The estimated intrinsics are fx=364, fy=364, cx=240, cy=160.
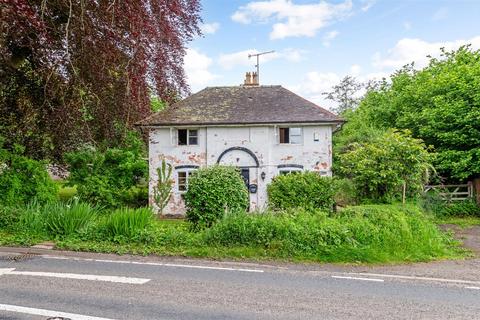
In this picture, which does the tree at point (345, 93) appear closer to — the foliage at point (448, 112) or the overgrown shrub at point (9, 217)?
the foliage at point (448, 112)

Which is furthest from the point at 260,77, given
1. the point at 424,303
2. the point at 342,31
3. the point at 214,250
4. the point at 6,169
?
the point at 424,303

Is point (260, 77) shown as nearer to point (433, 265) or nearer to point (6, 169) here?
point (6, 169)

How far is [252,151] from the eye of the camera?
19781 millimetres

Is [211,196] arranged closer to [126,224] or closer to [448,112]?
[126,224]

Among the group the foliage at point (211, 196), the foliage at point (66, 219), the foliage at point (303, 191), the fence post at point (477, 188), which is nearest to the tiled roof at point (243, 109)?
the foliage at point (303, 191)

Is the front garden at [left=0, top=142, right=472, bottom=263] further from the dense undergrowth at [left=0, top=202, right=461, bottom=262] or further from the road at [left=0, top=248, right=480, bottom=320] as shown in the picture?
the road at [left=0, top=248, right=480, bottom=320]

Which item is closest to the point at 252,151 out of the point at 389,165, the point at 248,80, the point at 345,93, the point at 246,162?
the point at 246,162

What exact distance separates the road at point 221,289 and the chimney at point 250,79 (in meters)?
17.1

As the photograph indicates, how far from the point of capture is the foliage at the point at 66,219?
875 centimetres

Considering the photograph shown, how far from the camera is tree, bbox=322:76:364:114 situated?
45.9 metres

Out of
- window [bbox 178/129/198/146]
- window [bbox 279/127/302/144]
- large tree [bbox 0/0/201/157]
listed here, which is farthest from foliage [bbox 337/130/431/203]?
window [bbox 178/129/198/146]

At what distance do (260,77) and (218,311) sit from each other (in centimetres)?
2189

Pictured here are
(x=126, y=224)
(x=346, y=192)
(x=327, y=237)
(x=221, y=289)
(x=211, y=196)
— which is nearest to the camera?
(x=221, y=289)

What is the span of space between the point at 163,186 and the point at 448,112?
15.7 meters
